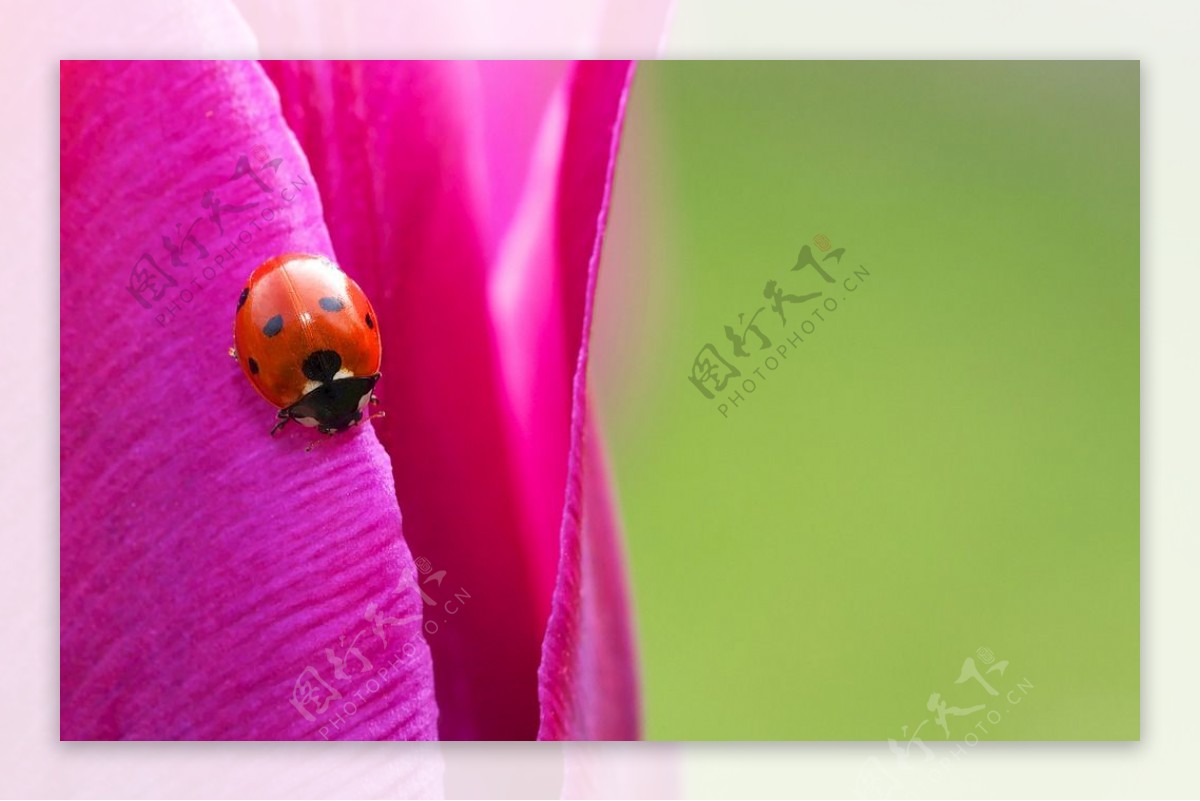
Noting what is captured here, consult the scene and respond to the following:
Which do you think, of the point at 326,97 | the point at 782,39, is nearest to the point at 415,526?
the point at 326,97

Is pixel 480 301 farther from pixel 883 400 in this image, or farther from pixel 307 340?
pixel 883 400

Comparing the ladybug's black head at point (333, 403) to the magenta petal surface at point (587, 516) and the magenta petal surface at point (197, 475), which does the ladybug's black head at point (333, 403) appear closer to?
the magenta petal surface at point (197, 475)

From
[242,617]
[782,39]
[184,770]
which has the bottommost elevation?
[184,770]

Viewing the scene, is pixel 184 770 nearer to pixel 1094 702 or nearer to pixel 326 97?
pixel 326 97

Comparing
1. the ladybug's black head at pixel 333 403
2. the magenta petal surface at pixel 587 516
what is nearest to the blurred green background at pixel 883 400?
the magenta petal surface at pixel 587 516

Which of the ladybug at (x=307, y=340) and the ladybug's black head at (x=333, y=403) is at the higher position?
the ladybug at (x=307, y=340)

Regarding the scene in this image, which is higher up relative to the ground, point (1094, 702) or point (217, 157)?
point (217, 157)

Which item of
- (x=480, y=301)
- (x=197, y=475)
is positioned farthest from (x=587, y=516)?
(x=197, y=475)
